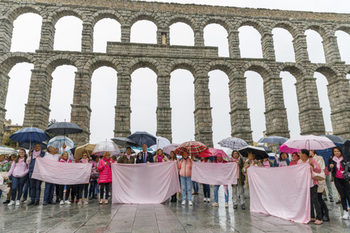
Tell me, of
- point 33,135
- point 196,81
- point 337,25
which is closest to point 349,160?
point 33,135

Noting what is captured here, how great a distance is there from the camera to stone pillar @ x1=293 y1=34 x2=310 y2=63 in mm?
22763

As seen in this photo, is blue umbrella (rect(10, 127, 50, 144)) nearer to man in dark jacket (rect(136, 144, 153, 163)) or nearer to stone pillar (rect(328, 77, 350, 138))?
man in dark jacket (rect(136, 144, 153, 163))

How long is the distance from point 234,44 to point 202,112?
8.63 m

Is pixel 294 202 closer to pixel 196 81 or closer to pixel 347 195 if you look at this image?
pixel 347 195

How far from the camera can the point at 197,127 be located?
19.8 meters

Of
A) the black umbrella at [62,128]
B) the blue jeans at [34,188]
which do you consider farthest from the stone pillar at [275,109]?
the blue jeans at [34,188]

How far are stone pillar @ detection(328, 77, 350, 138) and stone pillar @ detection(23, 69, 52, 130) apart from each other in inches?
1103

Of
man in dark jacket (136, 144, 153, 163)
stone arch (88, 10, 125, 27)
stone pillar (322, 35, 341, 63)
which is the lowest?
man in dark jacket (136, 144, 153, 163)

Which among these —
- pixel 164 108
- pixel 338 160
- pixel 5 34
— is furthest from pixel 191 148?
pixel 5 34

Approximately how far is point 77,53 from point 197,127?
13.2 metres

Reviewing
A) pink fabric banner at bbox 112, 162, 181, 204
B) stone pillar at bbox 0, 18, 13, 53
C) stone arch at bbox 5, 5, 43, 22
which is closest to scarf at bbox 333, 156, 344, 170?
pink fabric banner at bbox 112, 162, 181, 204

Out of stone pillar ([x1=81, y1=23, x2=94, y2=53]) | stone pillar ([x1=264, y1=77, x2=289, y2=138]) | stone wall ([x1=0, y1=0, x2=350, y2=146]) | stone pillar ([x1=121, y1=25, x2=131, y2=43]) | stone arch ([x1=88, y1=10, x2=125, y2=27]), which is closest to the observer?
stone wall ([x1=0, y1=0, x2=350, y2=146])

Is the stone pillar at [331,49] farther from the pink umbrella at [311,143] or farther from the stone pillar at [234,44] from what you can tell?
the pink umbrella at [311,143]

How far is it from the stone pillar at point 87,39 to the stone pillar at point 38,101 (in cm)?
423
